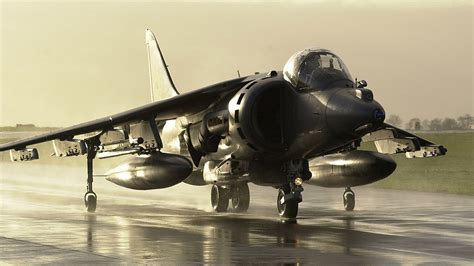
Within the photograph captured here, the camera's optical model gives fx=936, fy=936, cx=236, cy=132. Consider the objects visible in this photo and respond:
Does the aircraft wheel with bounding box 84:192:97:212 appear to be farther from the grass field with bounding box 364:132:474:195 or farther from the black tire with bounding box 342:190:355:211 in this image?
the grass field with bounding box 364:132:474:195

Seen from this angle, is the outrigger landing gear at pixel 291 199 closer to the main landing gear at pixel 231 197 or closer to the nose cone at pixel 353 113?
the nose cone at pixel 353 113

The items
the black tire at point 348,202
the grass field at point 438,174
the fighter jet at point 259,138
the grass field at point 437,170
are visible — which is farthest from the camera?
the grass field at point 437,170

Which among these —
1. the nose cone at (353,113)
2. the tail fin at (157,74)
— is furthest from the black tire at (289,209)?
the tail fin at (157,74)

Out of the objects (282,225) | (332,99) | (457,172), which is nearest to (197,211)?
(282,225)

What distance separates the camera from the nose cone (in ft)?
54.7

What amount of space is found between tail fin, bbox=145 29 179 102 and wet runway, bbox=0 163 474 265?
3.05 m

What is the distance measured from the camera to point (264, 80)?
18781 mm

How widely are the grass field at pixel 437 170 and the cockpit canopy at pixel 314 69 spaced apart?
39.3ft

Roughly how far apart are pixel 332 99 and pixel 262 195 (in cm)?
1139

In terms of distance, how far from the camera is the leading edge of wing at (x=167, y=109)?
802 inches

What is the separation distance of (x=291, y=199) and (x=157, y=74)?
896 cm

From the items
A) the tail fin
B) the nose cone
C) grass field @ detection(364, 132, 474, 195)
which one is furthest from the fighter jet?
grass field @ detection(364, 132, 474, 195)

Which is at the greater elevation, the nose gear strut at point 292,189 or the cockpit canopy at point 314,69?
the cockpit canopy at point 314,69

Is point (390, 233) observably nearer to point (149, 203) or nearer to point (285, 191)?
point (285, 191)
